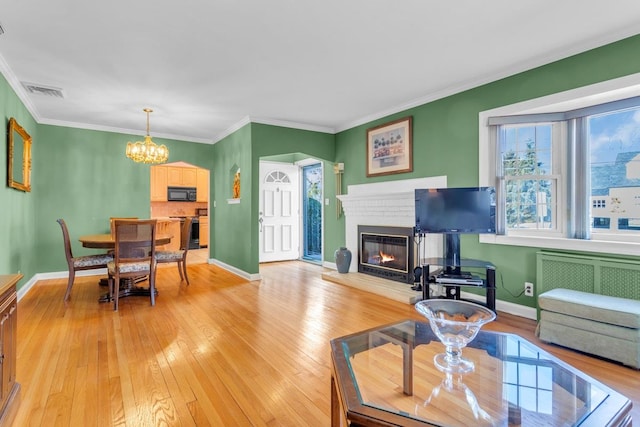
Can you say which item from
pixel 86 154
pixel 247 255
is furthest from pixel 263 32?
pixel 86 154

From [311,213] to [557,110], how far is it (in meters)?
4.96

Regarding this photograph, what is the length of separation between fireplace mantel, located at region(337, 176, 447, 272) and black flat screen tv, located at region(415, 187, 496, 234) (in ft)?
1.92

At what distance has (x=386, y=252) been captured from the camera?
15.7 feet

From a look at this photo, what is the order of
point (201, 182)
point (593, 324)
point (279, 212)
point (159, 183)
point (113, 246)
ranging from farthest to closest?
point (201, 182), point (159, 183), point (279, 212), point (113, 246), point (593, 324)

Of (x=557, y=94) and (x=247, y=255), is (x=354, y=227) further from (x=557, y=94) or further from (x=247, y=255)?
(x=557, y=94)

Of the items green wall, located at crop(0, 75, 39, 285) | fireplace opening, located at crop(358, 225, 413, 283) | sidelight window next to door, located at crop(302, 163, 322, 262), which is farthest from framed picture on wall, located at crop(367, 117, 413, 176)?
green wall, located at crop(0, 75, 39, 285)

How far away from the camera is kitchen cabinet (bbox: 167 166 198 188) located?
8602 mm

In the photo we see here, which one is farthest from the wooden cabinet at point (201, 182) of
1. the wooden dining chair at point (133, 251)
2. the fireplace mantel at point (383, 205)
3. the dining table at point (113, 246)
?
the wooden dining chair at point (133, 251)

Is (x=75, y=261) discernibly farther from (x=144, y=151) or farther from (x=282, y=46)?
(x=282, y=46)

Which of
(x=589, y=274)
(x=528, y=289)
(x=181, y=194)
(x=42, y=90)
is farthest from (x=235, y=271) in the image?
(x=589, y=274)

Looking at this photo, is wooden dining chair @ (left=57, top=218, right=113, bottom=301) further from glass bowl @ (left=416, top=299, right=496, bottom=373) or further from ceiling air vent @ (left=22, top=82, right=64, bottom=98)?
glass bowl @ (left=416, top=299, right=496, bottom=373)

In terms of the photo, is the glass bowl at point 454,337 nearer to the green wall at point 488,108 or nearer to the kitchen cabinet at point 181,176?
the green wall at point 488,108

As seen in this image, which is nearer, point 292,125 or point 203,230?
point 292,125

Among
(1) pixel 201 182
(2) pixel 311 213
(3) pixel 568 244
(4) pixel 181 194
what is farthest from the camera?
(1) pixel 201 182
